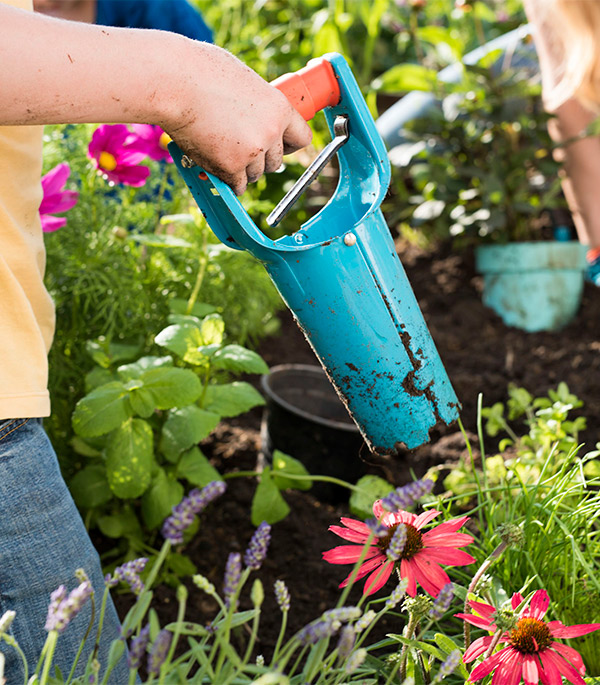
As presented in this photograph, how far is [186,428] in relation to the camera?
1.17 metres

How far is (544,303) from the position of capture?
7.88 ft

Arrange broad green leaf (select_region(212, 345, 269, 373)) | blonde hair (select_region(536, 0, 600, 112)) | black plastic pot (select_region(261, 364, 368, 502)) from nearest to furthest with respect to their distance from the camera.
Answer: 1. broad green leaf (select_region(212, 345, 269, 373))
2. black plastic pot (select_region(261, 364, 368, 502))
3. blonde hair (select_region(536, 0, 600, 112))

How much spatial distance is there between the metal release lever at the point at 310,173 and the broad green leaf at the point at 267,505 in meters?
0.56

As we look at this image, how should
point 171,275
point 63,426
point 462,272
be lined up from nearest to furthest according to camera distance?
point 63,426
point 171,275
point 462,272

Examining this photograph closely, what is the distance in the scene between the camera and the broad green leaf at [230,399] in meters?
1.24

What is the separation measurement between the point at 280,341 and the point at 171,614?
4.04ft

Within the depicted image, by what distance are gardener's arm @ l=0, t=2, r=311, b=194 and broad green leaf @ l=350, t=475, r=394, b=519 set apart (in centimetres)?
64

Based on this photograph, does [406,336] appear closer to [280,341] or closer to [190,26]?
[280,341]

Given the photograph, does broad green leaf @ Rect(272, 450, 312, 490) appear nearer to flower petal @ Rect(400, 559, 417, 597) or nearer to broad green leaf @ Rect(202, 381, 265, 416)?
broad green leaf @ Rect(202, 381, 265, 416)

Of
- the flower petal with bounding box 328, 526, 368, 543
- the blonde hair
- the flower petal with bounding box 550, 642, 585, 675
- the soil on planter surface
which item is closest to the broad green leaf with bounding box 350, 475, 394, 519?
the soil on planter surface

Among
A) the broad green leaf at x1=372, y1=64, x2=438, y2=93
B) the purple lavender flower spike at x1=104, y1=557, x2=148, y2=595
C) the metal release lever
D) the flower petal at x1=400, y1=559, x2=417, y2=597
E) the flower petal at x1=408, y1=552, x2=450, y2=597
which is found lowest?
the broad green leaf at x1=372, y1=64, x2=438, y2=93

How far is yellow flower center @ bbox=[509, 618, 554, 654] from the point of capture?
693 mm

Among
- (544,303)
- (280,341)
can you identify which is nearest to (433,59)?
(544,303)

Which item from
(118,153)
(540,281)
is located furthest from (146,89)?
(540,281)
